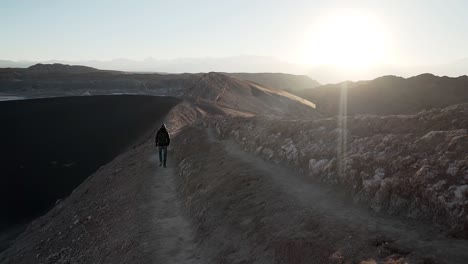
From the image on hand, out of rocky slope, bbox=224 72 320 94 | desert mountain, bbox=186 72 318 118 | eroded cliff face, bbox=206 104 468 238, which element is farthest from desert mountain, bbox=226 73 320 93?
eroded cliff face, bbox=206 104 468 238

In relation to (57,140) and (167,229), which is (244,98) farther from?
(167,229)

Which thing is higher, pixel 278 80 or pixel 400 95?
pixel 278 80

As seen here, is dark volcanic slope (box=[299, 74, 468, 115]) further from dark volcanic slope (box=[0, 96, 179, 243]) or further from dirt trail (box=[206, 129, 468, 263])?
dirt trail (box=[206, 129, 468, 263])

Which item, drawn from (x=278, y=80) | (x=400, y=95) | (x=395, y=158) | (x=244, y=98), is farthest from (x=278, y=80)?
(x=395, y=158)

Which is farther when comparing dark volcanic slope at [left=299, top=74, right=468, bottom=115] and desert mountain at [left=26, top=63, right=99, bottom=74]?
desert mountain at [left=26, top=63, right=99, bottom=74]

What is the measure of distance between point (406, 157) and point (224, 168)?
29.5 feet

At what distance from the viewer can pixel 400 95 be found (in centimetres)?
8725

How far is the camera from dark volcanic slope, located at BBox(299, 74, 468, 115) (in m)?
80.8

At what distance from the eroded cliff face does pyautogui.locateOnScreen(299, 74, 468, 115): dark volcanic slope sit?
214ft

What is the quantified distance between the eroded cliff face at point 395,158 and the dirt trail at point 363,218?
13.8 inches

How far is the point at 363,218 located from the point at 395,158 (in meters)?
2.44

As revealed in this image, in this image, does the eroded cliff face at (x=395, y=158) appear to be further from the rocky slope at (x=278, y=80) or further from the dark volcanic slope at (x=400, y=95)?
the rocky slope at (x=278, y=80)

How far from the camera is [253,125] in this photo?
24047 millimetres

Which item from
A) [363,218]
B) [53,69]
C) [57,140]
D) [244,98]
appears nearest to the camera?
[363,218]
